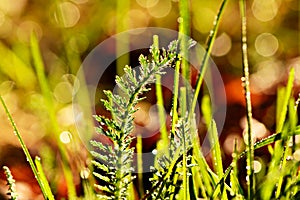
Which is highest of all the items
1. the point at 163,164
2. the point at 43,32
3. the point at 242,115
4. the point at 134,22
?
the point at 134,22

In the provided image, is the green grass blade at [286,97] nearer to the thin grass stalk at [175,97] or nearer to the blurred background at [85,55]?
the thin grass stalk at [175,97]

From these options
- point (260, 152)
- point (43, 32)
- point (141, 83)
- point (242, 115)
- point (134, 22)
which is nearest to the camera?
point (141, 83)

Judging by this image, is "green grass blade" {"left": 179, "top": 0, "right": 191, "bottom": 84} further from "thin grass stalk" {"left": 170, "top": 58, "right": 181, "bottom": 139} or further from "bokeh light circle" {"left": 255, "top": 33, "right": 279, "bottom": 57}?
"bokeh light circle" {"left": 255, "top": 33, "right": 279, "bottom": 57}

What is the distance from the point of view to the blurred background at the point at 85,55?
1.00 m

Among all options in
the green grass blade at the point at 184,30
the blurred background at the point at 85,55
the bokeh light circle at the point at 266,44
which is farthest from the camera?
the bokeh light circle at the point at 266,44

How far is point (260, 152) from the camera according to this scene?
98cm

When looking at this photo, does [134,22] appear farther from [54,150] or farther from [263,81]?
[54,150]

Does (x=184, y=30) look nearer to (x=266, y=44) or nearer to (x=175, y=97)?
(x=175, y=97)

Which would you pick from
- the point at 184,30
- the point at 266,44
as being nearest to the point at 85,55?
the point at 266,44

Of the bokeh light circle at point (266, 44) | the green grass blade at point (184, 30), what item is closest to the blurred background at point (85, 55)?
the bokeh light circle at point (266, 44)

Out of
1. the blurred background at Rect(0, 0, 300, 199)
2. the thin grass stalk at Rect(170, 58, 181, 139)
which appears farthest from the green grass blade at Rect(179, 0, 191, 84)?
the blurred background at Rect(0, 0, 300, 199)

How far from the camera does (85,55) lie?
1.35m

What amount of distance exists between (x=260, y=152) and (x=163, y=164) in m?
0.53

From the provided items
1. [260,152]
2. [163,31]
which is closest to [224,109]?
[260,152]
